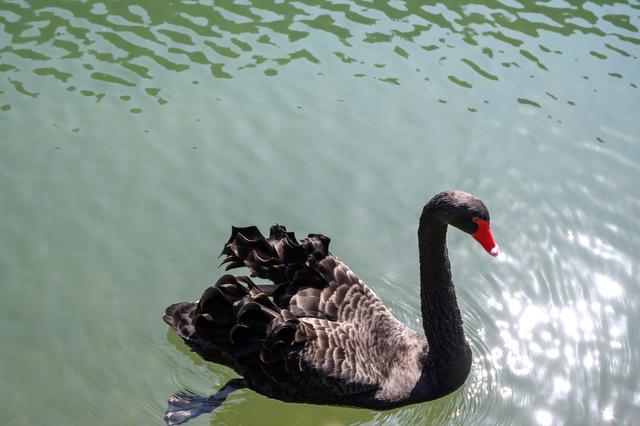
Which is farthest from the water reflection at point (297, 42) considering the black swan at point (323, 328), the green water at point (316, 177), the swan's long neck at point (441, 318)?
the swan's long neck at point (441, 318)

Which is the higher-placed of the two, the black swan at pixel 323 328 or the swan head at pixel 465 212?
the swan head at pixel 465 212

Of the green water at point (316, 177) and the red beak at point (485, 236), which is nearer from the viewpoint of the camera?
the red beak at point (485, 236)

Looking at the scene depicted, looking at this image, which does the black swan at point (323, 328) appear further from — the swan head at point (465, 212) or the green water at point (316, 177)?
the green water at point (316, 177)

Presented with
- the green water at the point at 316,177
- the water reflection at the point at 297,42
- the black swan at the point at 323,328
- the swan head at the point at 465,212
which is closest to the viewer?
the swan head at the point at 465,212

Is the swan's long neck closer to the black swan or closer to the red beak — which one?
the black swan

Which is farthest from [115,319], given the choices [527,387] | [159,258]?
[527,387]

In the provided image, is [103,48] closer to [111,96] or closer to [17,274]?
[111,96]

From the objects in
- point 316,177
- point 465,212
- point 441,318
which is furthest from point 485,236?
point 316,177

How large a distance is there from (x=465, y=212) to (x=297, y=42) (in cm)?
494

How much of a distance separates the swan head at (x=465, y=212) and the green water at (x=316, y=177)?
1360 millimetres

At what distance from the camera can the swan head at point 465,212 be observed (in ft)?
17.7

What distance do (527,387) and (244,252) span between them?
2276mm

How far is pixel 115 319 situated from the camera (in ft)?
20.8

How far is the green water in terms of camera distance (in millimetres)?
6125
